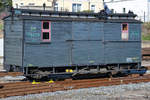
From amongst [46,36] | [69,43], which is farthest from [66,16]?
[46,36]

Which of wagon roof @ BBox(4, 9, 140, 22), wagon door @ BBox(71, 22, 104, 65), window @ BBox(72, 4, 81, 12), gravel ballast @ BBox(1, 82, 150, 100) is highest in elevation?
window @ BBox(72, 4, 81, 12)

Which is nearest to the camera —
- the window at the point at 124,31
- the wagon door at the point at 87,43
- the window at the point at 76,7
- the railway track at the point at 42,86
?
the railway track at the point at 42,86

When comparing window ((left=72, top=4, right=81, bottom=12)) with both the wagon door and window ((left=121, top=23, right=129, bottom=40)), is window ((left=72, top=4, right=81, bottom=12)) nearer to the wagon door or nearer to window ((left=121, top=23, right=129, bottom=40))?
window ((left=121, top=23, right=129, bottom=40))

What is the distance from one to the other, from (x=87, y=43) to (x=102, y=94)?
431 centimetres

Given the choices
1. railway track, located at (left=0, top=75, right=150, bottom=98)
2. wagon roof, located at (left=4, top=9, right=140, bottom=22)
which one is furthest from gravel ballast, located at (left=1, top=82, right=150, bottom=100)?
wagon roof, located at (left=4, top=9, right=140, bottom=22)

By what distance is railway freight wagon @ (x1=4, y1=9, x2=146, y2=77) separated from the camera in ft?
50.1

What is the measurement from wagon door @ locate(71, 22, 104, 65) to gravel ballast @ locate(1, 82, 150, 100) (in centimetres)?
255

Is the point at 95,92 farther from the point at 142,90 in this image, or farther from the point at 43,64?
the point at 43,64

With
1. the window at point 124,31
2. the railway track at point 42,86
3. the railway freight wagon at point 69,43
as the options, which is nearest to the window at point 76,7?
the railway freight wagon at point 69,43

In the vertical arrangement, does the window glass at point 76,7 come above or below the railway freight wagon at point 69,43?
above

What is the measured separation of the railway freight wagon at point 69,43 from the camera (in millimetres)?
15258

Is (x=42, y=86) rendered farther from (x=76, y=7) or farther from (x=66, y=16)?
(x=76, y=7)

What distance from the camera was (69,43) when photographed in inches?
637

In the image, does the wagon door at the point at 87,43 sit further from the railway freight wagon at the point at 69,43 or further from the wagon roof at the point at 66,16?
the wagon roof at the point at 66,16
